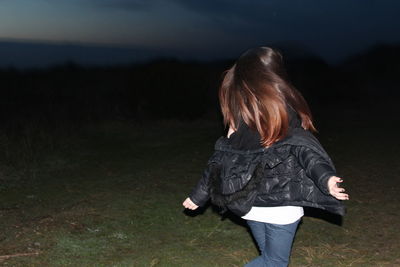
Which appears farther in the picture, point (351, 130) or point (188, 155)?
point (351, 130)

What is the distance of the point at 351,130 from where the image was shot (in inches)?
419

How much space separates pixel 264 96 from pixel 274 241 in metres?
0.84

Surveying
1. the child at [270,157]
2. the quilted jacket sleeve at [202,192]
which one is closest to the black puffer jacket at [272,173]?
the child at [270,157]

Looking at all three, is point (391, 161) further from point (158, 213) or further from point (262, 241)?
point (262, 241)

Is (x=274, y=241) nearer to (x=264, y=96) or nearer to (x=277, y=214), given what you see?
(x=277, y=214)

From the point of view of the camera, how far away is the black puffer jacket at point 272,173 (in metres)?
2.77

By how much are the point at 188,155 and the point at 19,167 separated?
2.61 m

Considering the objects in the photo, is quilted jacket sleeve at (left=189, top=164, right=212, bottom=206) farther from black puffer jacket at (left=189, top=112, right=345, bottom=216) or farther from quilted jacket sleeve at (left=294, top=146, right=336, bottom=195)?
quilted jacket sleeve at (left=294, top=146, right=336, bottom=195)

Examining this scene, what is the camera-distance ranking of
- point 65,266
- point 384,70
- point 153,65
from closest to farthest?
point 65,266 → point 153,65 → point 384,70

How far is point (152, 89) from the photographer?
11.9 meters

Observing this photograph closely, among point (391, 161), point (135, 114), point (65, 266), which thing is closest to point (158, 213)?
point (65, 266)

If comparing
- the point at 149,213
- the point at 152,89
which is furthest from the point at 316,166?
the point at 152,89

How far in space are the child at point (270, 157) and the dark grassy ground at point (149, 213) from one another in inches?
50.9

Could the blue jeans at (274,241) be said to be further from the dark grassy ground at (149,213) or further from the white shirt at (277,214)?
the dark grassy ground at (149,213)
